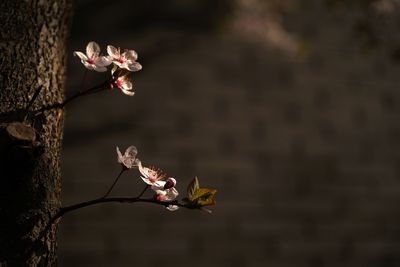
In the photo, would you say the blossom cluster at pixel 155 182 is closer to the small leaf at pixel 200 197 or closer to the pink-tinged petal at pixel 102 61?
the small leaf at pixel 200 197

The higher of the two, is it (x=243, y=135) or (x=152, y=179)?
(x=243, y=135)

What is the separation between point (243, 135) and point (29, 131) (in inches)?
194

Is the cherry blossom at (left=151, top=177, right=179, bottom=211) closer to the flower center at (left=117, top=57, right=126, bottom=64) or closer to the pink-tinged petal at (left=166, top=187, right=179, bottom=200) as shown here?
the pink-tinged petal at (left=166, top=187, right=179, bottom=200)

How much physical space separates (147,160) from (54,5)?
13.6 ft

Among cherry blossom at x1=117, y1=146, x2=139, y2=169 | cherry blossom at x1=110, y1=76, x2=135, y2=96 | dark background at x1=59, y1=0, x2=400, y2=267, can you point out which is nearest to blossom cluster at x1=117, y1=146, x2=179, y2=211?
cherry blossom at x1=117, y1=146, x2=139, y2=169

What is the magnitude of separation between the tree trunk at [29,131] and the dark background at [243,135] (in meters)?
3.94

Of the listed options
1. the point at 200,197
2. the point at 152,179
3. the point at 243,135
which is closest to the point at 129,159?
the point at 152,179

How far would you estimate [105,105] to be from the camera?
5.59 m

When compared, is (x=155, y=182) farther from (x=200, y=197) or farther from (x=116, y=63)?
(x=116, y=63)

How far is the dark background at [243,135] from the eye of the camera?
18.3 ft

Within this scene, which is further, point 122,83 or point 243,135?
point 243,135

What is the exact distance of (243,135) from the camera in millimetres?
6180

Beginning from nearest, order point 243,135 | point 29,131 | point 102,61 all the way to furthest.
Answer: point 29,131, point 102,61, point 243,135

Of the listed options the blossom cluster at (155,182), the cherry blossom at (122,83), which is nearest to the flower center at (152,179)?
the blossom cluster at (155,182)
